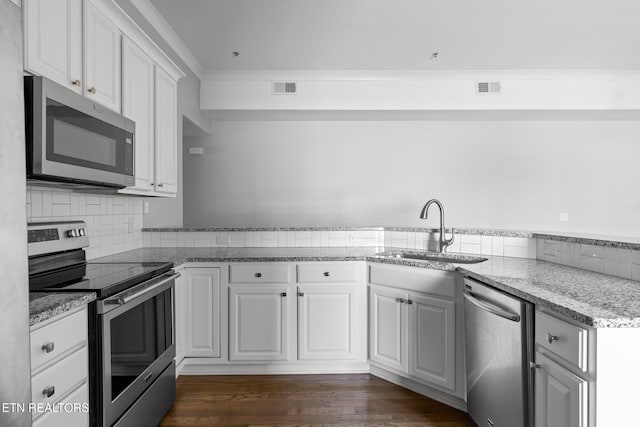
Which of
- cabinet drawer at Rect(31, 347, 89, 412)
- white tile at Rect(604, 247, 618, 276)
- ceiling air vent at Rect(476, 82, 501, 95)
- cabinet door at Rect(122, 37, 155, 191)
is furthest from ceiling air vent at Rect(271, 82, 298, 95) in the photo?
cabinet drawer at Rect(31, 347, 89, 412)

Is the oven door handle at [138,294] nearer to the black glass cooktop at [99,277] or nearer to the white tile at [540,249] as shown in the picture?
the black glass cooktop at [99,277]

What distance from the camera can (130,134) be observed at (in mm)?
2055

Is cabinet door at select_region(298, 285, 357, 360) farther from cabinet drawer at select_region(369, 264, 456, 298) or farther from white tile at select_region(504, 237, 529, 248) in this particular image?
white tile at select_region(504, 237, 529, 248)

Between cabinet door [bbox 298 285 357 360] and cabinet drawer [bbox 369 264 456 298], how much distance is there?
22 centimetres

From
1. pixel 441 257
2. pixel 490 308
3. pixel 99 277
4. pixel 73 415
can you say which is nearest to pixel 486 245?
pixel 441 257

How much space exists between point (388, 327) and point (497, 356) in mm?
880

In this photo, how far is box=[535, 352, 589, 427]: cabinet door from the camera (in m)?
1.12

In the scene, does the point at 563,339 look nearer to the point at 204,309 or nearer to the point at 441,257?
the point at 441,257

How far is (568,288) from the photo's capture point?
4.91 feet

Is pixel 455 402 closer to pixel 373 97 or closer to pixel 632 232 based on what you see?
pixel 373 97

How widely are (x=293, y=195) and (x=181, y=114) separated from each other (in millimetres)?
1832

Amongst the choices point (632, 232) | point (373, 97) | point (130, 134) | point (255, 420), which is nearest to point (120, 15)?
point (130, 134)

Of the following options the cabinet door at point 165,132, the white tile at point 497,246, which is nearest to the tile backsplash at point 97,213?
the cabinet door at point 165,132

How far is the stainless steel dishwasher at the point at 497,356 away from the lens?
144 centimetres
